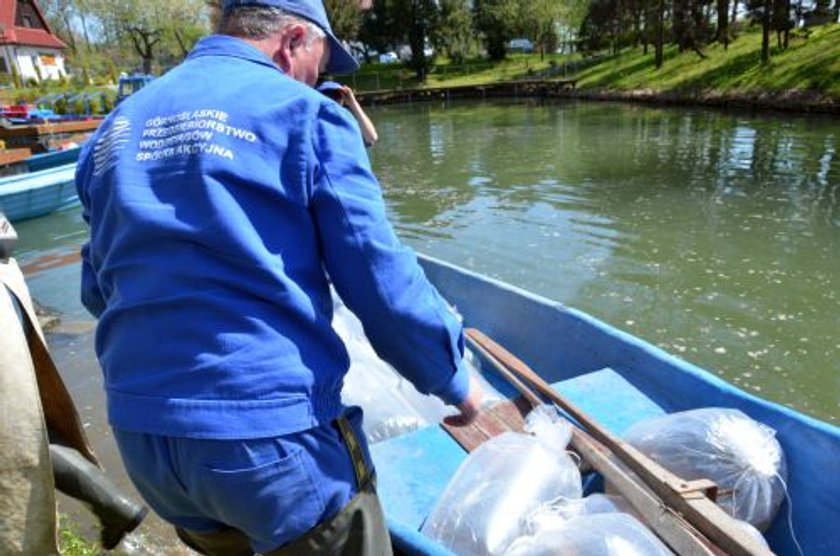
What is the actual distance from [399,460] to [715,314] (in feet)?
17.7

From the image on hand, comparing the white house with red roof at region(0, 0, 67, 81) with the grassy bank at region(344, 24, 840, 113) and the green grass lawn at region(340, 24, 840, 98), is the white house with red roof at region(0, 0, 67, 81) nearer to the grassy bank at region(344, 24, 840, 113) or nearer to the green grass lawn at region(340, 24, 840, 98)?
the green grass lawn at region(340, 24, 840, 98)

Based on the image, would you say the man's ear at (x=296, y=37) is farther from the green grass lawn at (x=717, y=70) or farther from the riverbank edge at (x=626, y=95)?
the green grass lawn at (x=717, y=70)

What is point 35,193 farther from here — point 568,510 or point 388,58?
point 388,58

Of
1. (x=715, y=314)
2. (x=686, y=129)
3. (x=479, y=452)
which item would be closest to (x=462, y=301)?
(x=479, y=452)

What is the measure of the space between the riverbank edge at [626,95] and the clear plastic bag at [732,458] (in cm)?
2270

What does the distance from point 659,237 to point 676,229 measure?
52 centimetres

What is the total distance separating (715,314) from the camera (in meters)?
7.78

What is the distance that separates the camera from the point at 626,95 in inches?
1371

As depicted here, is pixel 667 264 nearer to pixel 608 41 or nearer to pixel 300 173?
pixel 300 173

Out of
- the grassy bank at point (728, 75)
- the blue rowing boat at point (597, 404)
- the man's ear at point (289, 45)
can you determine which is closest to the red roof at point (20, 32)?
the grassy bank at point (728, 75)

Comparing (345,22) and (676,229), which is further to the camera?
(345,22)

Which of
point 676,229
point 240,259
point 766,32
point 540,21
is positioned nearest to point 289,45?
point 240,259

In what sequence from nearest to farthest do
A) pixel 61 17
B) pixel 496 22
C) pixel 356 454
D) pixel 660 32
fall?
pixel 356 454
pixel 660 32
pixel 496 22
pixel 61 17

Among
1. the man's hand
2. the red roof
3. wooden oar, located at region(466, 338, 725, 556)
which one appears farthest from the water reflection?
the red roof
